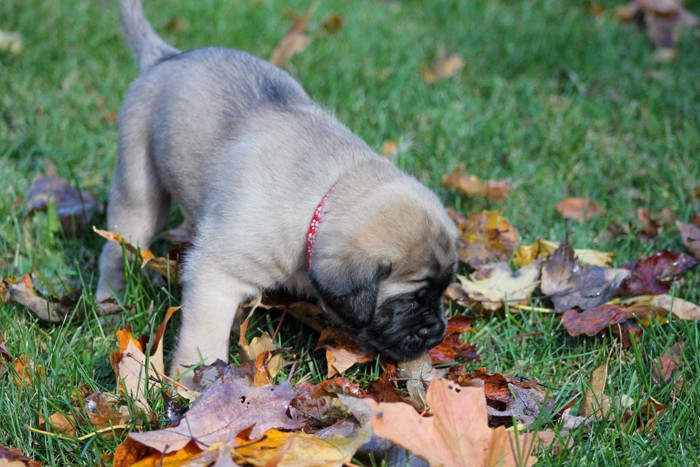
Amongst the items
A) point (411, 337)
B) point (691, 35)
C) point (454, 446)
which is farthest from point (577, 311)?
point (691, 35)

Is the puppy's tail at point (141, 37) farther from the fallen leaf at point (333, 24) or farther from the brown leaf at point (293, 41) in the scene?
the fallen leaf at point (333, 24)

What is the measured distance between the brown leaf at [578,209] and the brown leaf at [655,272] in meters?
0.65

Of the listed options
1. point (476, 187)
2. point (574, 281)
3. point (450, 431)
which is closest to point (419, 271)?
point (450, 431)

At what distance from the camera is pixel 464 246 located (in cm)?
386

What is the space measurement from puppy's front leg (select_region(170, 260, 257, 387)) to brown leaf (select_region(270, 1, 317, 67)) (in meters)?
3.04

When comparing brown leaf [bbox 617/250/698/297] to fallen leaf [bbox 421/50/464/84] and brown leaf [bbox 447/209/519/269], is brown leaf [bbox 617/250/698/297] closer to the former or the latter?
brown leaf [bbox 447/209/519/269]

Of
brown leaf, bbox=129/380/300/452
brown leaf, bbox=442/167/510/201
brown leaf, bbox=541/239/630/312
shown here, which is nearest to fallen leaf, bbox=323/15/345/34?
brown leaf, bbox=442/167/510/201

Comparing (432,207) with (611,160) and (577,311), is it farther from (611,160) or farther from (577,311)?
(611,160)

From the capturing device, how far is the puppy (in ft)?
9.48

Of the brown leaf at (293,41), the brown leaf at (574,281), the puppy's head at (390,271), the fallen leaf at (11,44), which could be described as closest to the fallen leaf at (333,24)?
the brown leaf at (293,41)

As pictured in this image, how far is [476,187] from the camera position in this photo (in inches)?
174

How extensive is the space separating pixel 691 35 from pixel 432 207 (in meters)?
4.92

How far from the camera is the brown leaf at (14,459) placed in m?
2.34

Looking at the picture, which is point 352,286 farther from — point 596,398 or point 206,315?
point 596,398
